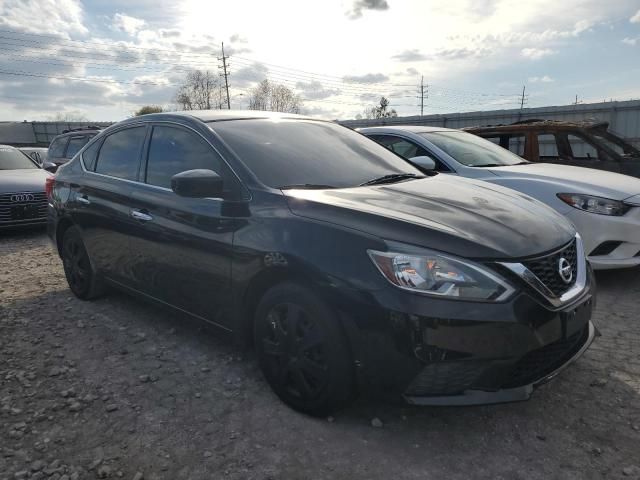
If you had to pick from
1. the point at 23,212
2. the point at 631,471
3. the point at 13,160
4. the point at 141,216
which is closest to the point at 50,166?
the point at 13,160

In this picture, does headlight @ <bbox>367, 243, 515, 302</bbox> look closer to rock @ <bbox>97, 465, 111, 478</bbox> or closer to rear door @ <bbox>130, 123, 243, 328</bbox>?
rear door @ <bbox>130, 123, 243, 328</bbox>

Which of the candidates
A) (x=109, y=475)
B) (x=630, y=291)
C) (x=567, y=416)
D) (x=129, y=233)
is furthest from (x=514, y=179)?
(x=109, y=475)

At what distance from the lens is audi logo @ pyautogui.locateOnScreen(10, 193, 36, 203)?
25.5 ft

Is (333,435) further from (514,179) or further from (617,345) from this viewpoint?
(514,179)

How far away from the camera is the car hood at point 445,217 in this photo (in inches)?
91.6

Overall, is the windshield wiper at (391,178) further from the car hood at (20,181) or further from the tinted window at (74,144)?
the tinted window at (74,144)

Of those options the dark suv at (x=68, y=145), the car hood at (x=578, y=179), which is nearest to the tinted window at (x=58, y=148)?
the dark suv at (x=68, y=145)

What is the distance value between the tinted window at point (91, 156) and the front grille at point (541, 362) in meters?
3.73

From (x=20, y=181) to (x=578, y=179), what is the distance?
790cm

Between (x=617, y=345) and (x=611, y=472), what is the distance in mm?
1515

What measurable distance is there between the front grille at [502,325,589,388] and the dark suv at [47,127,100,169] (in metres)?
10.5

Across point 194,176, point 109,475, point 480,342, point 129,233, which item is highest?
point 194,176

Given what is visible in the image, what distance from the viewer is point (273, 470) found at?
229 centimetres

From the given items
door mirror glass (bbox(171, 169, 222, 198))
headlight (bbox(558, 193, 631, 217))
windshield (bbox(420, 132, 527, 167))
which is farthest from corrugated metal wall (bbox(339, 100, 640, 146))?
door mirror glass (bbox(171, 169, 222, 198))
